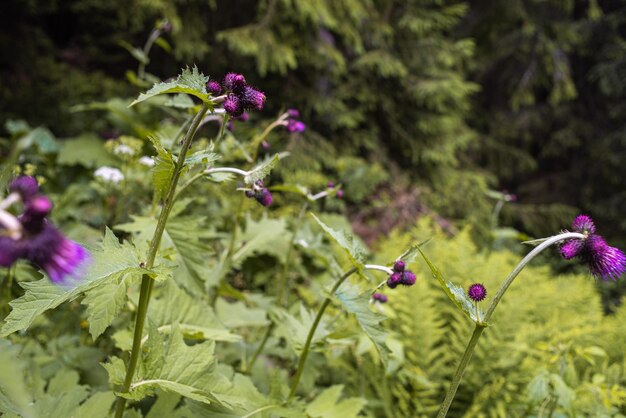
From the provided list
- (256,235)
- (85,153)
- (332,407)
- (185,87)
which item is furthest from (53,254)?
(85,153)

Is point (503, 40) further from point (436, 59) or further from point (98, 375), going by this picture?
point (98, 375)

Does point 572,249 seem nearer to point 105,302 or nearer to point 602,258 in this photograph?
point 602,258

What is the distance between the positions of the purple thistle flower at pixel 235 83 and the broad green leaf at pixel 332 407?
104 centimetres

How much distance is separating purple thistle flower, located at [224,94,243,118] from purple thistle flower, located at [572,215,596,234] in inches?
26.7

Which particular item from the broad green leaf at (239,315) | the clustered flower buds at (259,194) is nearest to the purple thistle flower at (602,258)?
the clustered flower buds at (259,194)

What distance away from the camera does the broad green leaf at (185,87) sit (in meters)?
0.79

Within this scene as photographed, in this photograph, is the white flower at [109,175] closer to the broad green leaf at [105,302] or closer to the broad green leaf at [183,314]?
the broad green leaf at [183,314]

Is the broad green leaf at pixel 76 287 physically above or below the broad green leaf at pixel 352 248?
below

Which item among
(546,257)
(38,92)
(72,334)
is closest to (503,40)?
(546,257)

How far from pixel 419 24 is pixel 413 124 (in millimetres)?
1004

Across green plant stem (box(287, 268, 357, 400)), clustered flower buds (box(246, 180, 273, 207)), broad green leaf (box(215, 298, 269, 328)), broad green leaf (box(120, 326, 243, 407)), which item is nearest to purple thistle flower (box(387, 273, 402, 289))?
green plant stem (box(287, 268, 357, 400))

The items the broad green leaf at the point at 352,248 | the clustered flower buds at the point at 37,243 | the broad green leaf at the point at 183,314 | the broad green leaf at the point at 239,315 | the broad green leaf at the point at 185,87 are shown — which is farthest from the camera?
the broad green leaf at the point at 239,315

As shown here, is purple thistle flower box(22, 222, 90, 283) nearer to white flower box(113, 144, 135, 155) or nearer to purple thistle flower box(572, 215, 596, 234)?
purple thistle flower box(572, 215, 596, 234)

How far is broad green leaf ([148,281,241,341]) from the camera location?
1385mm
